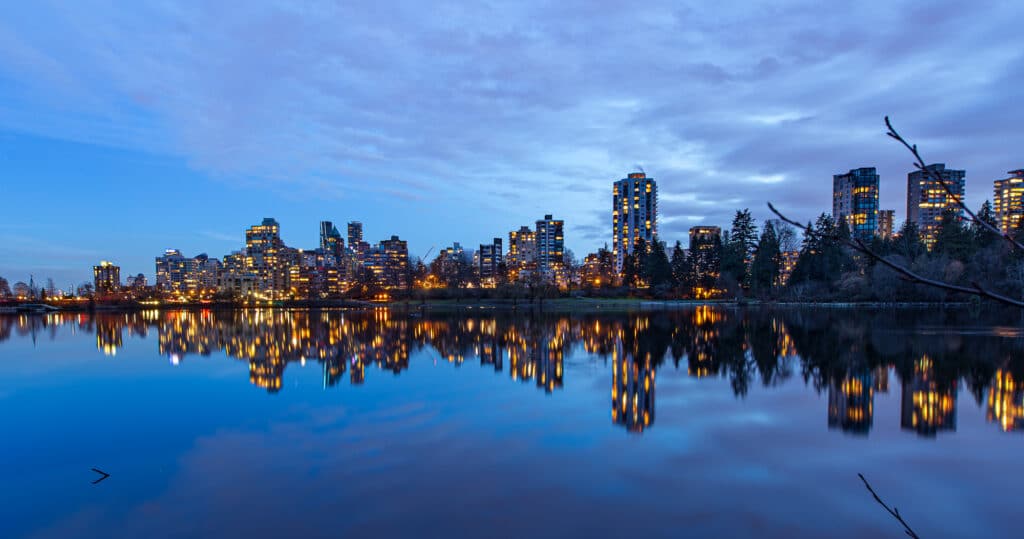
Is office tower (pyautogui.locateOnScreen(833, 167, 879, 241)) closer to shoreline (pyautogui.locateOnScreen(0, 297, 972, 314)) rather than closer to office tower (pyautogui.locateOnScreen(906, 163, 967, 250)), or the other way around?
office tower (pyautogui.locateOnScreen(906, 163, 967, 250))

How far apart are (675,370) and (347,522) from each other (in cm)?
1739

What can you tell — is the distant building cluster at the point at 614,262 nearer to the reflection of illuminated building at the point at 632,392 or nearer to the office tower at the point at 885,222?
the office tower at the point at 885,222

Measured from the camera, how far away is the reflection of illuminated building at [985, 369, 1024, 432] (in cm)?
1426

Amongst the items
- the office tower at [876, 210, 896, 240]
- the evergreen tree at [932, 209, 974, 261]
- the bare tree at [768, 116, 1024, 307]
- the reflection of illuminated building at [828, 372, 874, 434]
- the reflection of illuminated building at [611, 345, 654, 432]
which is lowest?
the reflection of illuminated building at [611, 345, 654, 432]

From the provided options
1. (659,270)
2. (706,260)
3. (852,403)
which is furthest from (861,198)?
(852,403)

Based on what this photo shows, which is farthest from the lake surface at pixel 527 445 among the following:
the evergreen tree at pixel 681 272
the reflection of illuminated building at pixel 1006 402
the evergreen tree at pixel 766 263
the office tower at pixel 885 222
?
the office tower at pixel 885 222

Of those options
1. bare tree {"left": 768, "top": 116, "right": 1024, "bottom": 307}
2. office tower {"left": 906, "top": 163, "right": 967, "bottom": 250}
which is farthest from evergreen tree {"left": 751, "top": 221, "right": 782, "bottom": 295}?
bare tree {"left": 768, "top": 116, "right": 1024, "bottom": 307}

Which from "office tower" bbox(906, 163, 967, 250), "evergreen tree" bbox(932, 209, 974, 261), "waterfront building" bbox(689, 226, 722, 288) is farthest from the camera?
"office tower" bbox(906, 163, 967, 250)

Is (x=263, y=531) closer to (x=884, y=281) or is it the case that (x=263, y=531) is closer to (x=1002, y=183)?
(x=884, y=281)

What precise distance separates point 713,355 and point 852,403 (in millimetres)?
10587

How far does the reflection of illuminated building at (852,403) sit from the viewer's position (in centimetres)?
1478

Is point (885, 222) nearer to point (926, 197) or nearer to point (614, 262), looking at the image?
point (926, 197)

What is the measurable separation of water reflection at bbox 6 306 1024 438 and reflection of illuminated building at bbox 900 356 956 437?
3cm

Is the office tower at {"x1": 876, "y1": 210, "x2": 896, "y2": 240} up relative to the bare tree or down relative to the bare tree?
up
